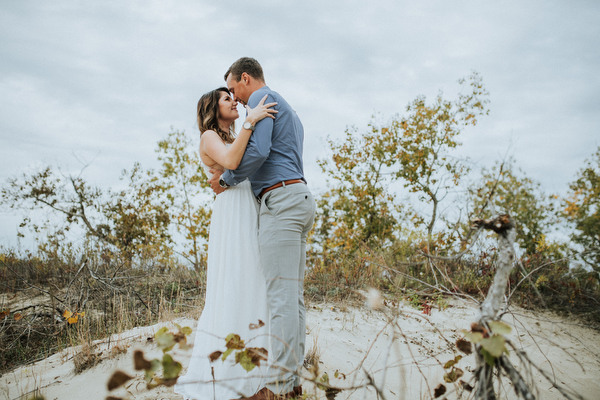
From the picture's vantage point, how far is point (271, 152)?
2588 mm

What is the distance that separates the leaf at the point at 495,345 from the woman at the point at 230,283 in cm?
155

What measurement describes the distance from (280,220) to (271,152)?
1.66 ft

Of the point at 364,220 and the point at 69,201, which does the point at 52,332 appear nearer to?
the point at 364,220

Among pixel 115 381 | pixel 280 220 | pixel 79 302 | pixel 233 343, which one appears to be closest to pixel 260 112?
pixel 280 220

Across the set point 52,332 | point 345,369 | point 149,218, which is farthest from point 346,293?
point 149,218

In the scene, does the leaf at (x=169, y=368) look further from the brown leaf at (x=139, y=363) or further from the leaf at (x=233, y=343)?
the leaf at (x=233, y=343)

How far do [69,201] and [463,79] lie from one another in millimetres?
13566

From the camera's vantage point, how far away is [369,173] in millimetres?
9969

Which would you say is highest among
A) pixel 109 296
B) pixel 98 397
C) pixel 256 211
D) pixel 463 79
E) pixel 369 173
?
pixel 463 79

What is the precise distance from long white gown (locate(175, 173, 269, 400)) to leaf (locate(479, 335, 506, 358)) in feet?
5.33

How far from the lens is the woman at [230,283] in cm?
242

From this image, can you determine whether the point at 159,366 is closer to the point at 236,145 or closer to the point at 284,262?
the point at 284,262

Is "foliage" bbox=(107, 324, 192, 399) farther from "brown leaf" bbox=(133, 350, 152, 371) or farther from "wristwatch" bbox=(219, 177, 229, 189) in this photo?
"wristwatch" bbox=(219, 177, 229, 189)

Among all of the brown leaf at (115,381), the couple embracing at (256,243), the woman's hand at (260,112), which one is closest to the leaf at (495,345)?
the brown leaf at (115,381)
